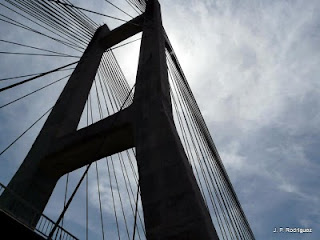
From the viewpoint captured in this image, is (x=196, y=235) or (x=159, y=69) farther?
(x=159, y=69)

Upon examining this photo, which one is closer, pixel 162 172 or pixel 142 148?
pixel 162 172

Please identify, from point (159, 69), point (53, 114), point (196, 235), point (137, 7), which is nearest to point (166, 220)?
point (196, 235)

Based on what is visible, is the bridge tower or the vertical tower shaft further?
the bridge tower

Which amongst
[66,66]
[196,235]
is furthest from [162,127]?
[66,66]

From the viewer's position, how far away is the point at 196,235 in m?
5.11

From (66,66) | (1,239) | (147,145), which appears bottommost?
(1,239)

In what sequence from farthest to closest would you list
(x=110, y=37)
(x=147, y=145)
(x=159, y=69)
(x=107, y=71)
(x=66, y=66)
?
(x=110, y=37), (x=107, y=71), (x=66, y=66), (x=159, y=69), (x=147, y=145)

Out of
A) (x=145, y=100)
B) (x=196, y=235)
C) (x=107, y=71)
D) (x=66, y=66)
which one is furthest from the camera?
(x=107, y=71)

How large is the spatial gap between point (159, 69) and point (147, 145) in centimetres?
298

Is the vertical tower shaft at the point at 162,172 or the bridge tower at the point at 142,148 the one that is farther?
the bridge tower at the point at 142,148

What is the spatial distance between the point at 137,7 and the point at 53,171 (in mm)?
8295

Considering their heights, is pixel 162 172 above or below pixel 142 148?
below

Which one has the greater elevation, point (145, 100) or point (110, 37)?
point (110, 37)

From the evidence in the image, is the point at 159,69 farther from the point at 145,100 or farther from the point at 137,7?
the point at 137,7
